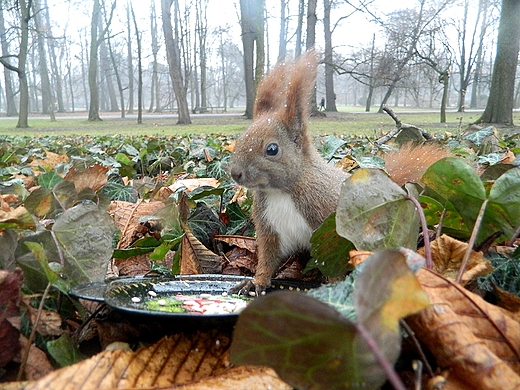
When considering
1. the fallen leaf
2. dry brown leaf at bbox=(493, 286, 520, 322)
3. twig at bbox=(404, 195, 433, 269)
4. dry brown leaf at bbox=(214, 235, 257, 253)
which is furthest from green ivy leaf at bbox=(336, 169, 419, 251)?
dry brown leaf at bbox=(214, 235, 257, 253)

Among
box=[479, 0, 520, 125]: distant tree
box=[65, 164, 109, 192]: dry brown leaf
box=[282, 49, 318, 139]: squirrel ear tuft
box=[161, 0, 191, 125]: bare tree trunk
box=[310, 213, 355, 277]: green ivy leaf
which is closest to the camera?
box=[310, 213, 355, 277]: green ivy leaf

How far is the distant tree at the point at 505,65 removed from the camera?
923cm

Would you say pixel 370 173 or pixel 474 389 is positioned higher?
pixel 370 173

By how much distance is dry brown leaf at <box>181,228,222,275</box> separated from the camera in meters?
1.22

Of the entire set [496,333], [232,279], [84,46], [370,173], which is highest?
[84,46]

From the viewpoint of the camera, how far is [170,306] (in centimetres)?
83

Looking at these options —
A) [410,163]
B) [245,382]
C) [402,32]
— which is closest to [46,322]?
[245,382]

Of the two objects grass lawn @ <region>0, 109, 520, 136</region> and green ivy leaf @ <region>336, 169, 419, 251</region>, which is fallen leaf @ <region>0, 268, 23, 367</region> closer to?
green ivy leaf @ <region>336, 169, 419, 251</region>

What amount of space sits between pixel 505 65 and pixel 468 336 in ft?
34.6

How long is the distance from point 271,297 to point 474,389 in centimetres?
25

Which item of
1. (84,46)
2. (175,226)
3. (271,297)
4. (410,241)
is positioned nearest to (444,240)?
(410,241)

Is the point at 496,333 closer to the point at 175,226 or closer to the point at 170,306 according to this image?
the point at 170,306

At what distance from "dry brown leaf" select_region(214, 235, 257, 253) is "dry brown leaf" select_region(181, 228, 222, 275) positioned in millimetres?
186

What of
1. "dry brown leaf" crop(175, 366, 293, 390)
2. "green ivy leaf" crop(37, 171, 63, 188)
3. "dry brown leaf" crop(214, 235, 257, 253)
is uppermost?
"green ivy leaf" crop(37, 171, 63, 188)
